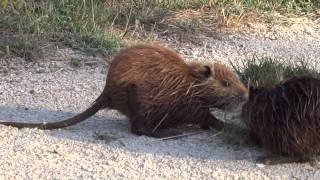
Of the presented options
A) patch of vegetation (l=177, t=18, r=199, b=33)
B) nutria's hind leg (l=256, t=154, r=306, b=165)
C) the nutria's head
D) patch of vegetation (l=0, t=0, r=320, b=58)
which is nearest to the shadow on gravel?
nutria's hind leg (l=256, t=154, r=306, b=165)

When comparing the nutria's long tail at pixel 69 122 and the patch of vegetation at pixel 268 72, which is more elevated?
the patch of vegetation at pixel 268 72

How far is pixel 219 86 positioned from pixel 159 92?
1.46 ft

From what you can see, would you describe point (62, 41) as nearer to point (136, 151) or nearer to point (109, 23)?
point (109, 23)

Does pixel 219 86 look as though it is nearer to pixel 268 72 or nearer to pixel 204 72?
pixel 204 72

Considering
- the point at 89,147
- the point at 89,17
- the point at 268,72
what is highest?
the point at 268,72

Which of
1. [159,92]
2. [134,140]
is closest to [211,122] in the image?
[159,92]

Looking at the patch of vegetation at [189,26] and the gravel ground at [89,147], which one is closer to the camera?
the gravel ground at [89,147]

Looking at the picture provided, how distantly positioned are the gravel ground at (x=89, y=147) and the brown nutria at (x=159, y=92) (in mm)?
125

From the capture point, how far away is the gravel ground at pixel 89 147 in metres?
4.45

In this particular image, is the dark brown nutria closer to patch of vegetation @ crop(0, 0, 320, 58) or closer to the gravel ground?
the gravel ground

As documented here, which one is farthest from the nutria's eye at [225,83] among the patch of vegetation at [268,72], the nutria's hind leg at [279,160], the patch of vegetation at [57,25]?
the patch of vegetation at [57,25]

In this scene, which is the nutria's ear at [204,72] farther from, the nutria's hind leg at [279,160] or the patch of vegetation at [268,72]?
the nutria's hind leg at [279,160]

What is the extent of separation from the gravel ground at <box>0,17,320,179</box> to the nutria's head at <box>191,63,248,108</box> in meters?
0.26

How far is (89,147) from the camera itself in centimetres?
480
